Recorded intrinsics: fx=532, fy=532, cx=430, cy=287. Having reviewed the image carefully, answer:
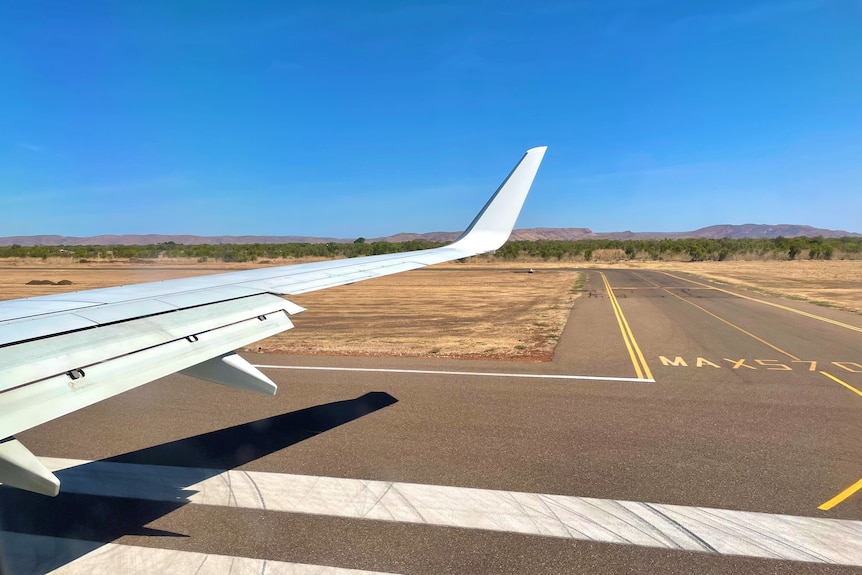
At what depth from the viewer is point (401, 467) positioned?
5.82 m

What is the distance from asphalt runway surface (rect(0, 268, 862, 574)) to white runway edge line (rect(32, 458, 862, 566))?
0.8 inches

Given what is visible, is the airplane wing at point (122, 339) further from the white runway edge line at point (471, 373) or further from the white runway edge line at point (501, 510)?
the white runway edge line at point (471, 373)

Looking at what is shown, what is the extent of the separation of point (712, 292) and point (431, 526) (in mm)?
26688

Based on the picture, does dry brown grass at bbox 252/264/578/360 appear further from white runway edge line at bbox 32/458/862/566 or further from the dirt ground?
white runway edge line at bbox 32/458/862/566

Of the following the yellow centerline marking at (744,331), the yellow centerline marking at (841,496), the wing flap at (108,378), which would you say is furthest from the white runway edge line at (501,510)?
the yellow centerline marking at (744,331)

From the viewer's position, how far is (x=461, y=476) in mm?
5609

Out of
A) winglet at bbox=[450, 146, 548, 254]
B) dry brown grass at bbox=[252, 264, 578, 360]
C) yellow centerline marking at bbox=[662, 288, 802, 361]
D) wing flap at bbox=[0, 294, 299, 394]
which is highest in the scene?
winglet at bbox=[450, 146, 548, 254]

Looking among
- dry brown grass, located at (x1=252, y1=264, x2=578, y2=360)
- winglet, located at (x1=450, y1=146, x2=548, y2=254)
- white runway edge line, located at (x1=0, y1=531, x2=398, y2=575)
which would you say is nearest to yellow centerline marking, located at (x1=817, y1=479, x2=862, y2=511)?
white runway edge line, located at (x1=0, y1=531, x2=398, y2=575)

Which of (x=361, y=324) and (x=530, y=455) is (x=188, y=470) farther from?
(x=361, y=324)

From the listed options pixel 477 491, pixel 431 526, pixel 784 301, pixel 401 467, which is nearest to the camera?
pixel 431 526

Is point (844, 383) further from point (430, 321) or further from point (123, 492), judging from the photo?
point (430, 321)

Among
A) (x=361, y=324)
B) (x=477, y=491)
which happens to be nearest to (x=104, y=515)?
(x=477, y=491)

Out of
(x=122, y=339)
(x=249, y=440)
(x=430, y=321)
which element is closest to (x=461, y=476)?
(x=249, y=440)

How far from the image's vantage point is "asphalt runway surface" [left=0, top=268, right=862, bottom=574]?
13.8 feet
